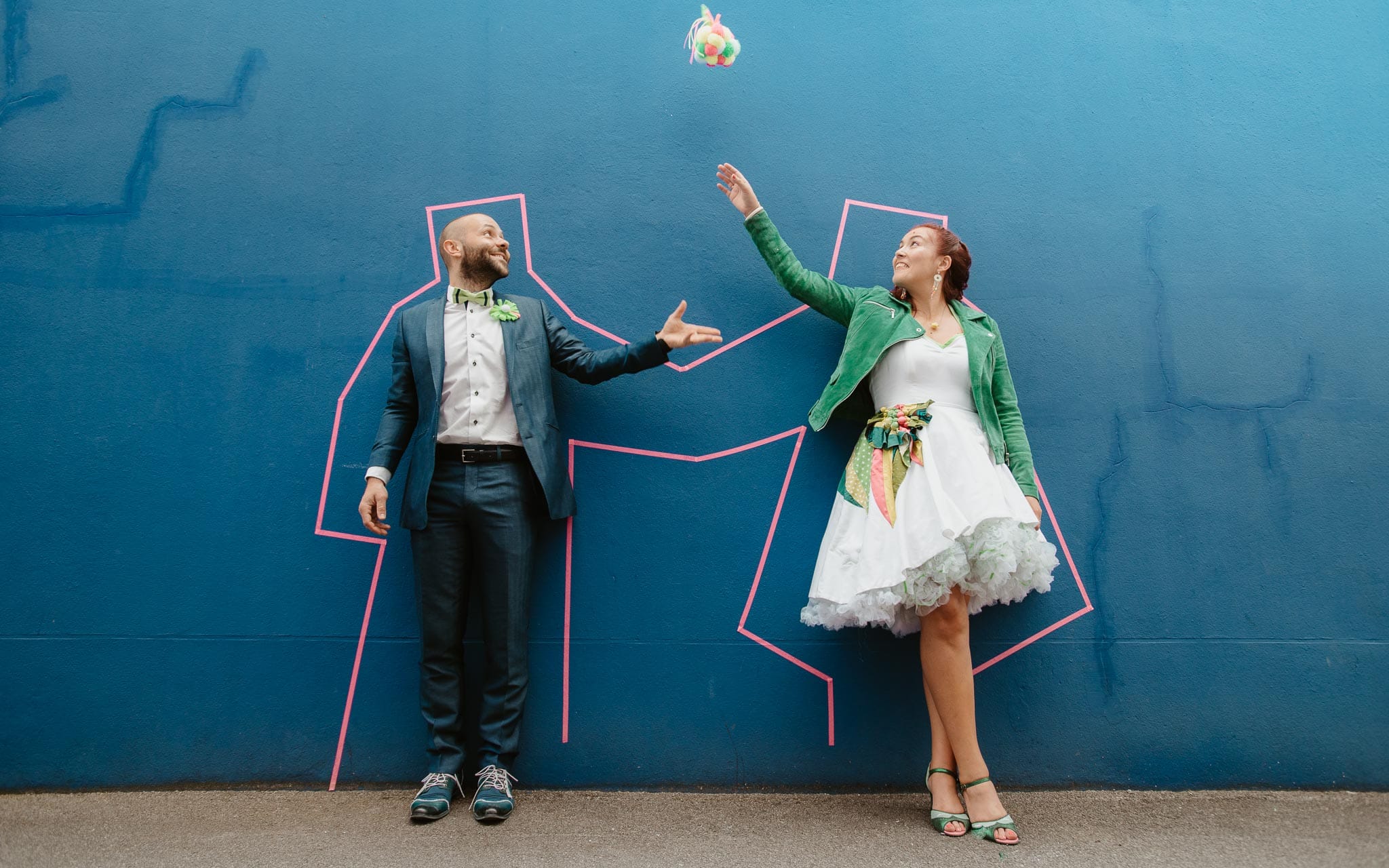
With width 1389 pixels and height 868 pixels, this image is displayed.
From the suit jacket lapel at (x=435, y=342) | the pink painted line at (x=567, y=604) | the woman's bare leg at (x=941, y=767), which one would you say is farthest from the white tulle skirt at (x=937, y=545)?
the suit jacket lapel at (x=435, y=342)

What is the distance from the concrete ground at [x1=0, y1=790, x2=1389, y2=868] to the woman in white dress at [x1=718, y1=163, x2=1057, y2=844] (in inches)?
9.0

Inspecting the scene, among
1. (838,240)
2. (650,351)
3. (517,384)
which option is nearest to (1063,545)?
(838,240)

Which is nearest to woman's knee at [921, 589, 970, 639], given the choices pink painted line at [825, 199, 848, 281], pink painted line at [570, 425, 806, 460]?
pink painted line at [570, 425, 806, 460]

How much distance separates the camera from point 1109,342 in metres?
3.03

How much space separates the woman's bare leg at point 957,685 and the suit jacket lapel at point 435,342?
164cm

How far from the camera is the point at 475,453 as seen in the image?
2.61m

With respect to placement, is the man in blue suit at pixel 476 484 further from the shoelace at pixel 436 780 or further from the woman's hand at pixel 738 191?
the woman's hand at pixel 738 191

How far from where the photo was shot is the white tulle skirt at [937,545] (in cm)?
240

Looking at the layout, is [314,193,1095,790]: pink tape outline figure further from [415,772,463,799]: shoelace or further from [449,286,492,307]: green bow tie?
[415,772,463,799]: shoelace

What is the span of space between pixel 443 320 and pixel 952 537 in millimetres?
1686

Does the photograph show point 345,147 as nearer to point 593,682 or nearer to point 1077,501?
point 593,682

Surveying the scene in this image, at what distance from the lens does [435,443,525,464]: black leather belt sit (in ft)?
8.55

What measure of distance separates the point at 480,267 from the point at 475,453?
613mm

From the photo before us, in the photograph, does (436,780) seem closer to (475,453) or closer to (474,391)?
(475,453)
